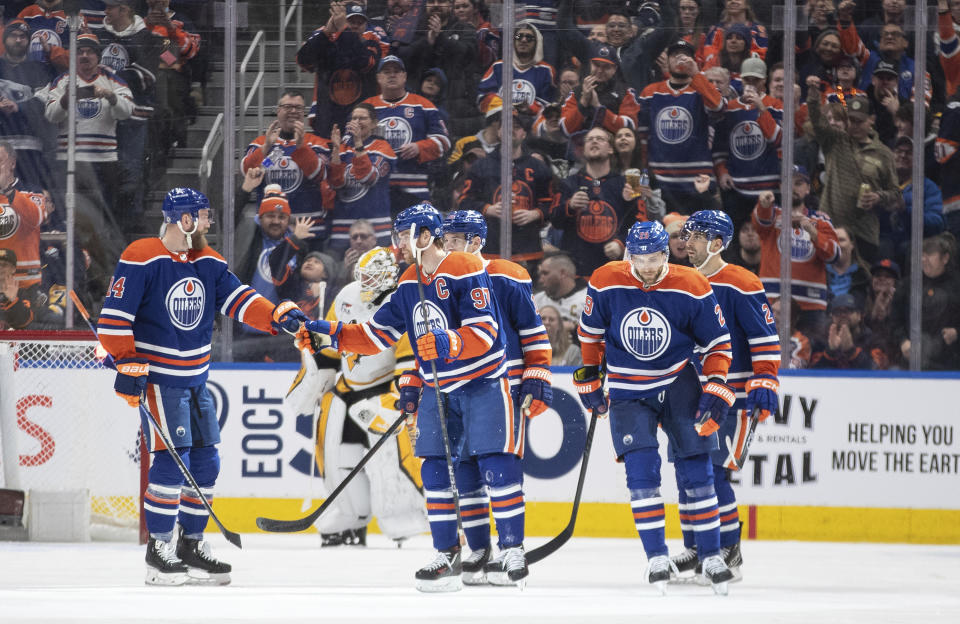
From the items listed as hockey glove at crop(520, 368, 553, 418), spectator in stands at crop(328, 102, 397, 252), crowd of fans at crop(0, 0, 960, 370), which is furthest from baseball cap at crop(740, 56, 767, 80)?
hockey glove at crop(520, 368, 553, 418)

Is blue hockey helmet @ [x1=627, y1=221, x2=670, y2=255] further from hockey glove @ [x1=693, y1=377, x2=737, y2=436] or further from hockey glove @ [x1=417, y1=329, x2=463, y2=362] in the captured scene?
hockey glove @ [x1=417, y1=329, x2=463, y2=362]

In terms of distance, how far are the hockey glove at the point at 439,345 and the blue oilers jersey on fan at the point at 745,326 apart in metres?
1.11

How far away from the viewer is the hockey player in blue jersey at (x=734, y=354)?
502cm

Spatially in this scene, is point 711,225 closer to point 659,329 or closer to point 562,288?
point 659,329

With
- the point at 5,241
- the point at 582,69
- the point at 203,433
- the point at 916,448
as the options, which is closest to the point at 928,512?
the point at 916,448

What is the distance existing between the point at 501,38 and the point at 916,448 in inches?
122

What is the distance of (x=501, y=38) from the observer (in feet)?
24.5

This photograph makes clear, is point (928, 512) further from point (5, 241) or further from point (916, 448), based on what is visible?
point (5, 241)

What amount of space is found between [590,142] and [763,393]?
2938 millimetres

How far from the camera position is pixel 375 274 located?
21.1 ft

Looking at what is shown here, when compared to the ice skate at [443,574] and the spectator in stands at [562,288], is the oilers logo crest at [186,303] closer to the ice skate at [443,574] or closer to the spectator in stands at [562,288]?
the ice skate at [443,574]

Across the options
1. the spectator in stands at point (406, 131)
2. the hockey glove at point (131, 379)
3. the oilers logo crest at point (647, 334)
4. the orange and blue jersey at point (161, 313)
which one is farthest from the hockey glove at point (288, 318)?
the spectator in stands at point (406, 131)

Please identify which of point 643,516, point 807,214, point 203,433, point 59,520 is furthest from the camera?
point 807,214

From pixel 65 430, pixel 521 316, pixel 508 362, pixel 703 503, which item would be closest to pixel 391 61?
pixel 65 430
